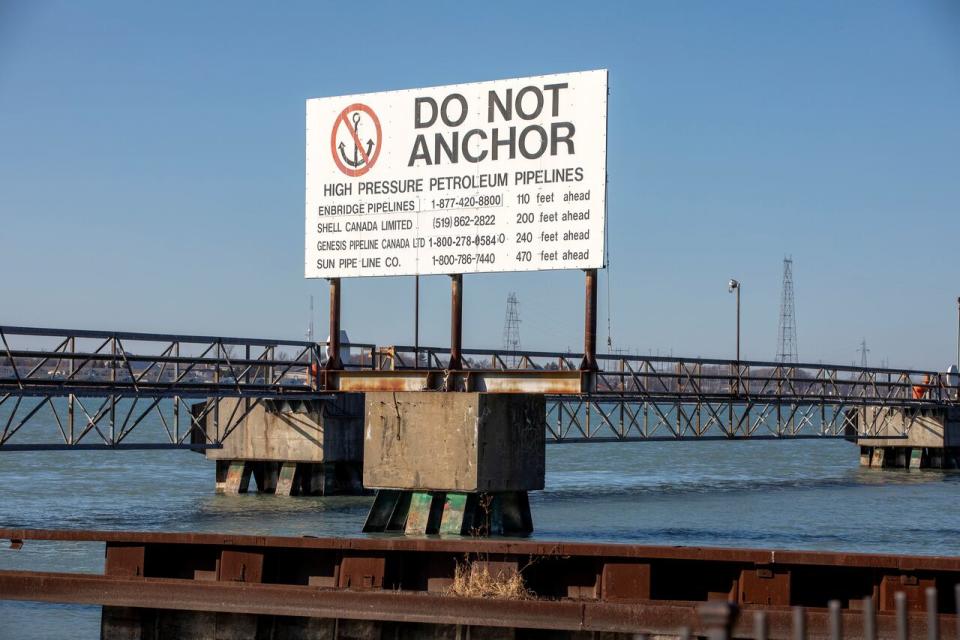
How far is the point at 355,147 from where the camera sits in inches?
1043

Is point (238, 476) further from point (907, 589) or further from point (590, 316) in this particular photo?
point (907, 589)

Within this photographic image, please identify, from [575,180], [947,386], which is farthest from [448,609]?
[947,386]

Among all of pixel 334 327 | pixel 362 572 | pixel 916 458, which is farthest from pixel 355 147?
pixel 916 458

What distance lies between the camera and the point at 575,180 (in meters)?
24.0

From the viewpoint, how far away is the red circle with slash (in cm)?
2627

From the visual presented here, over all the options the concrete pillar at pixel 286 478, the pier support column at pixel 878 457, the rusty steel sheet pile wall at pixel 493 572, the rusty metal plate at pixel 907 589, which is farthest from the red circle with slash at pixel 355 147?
the pier support column at pixel 878 457

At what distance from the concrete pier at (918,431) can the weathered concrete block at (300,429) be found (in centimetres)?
3084

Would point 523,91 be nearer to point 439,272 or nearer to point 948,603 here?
point 439,272

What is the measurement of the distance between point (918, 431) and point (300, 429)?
3455 cm

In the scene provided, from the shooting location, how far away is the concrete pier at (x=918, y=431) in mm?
63375

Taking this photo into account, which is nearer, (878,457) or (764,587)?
(764,587)

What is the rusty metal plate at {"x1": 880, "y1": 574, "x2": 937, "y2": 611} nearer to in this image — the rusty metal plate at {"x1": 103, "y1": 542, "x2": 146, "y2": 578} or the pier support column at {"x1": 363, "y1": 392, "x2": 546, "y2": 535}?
the rusty metal plate at {"x1": 103, "y1": 542, "x2": 146, "y2": 578}

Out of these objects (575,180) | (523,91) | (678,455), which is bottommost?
(678,455)

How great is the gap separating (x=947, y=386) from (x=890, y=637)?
180 ft
